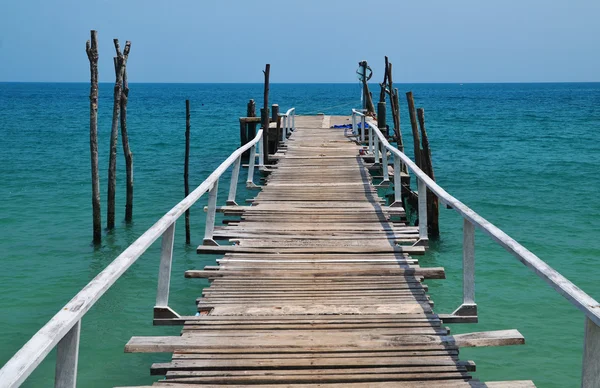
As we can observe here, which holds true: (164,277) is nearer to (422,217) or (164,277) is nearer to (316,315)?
(316,315)

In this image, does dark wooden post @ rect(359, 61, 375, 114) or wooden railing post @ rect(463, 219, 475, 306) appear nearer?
wooden railing post @ rect(463, 219, 475, 306)

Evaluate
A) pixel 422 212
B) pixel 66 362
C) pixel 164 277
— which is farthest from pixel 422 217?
pixel 66 362

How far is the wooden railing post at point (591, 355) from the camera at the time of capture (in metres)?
3.08

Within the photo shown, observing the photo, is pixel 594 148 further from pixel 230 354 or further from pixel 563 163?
pixel 230 354

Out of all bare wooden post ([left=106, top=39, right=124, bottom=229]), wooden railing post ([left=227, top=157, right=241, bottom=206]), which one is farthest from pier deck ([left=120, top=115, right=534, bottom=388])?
bare wooden post ([left=106, top=39, right=124, bottom=229])

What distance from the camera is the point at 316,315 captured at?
5.34 metres

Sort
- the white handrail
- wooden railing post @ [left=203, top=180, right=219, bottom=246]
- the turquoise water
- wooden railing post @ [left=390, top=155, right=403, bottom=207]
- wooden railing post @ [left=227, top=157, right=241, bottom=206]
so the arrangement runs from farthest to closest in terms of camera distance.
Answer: wooden railing post @ [left=390, top=155, right=403, bottom=207], wooden railing post @ [left=227, top=157, right=241, bottom=206], the turquoise water, wooden railing post @ [left=203, top=180, right=219, bottom=246], the white handrail

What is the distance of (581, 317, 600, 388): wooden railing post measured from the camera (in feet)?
10.1

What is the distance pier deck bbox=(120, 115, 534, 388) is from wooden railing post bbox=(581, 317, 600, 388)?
Result: 0.97 metres

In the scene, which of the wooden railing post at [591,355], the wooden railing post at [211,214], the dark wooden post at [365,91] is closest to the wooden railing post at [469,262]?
the wooden railing post at [591,355]

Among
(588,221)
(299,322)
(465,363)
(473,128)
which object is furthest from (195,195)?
(473,128)

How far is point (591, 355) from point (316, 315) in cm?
255

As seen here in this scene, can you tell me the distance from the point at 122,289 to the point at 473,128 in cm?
4553

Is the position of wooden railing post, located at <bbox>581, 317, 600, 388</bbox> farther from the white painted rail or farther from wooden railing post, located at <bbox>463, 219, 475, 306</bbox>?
wooden railing post, located at <bbox>463, 219, 475, 306</bbox>
